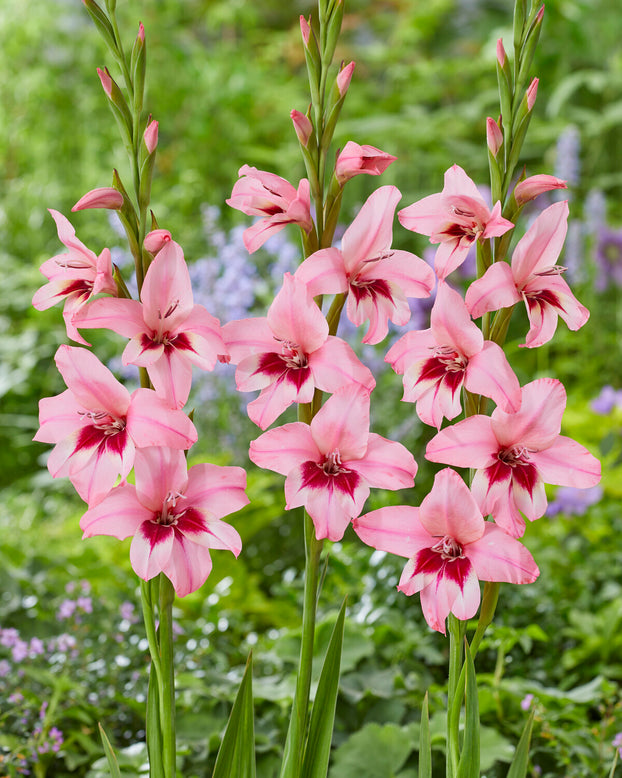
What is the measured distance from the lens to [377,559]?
5.00ft

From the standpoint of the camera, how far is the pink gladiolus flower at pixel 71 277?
704mm

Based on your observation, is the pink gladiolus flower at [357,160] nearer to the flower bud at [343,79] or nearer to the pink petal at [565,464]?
the flower bud at [343,79]

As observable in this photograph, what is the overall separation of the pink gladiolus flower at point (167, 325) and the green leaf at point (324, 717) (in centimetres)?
27

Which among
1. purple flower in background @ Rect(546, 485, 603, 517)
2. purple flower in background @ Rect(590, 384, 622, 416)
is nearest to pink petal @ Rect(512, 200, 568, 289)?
purple flower in background @ Rect(546, 485, 603, 517)

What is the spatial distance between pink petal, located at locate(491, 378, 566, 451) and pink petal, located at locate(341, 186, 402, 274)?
170mm

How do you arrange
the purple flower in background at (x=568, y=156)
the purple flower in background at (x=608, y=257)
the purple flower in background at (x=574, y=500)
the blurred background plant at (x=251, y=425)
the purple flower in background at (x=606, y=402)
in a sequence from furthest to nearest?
1. the purple flower in background at (x=608, y=257)
2. the purple flower in background at (x=568, y=156)
3. the purple flower in background at (x=606, y=402)
4. the purple flower in background at (x=574, y=500)
5. the blurred background plant at (x=251, y=425)

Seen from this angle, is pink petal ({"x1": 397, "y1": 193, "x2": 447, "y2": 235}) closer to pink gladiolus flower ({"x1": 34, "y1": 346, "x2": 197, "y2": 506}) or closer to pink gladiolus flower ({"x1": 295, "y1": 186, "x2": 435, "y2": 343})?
pink gladiolus flower ({"x1": 295, "y1": 186, "x2": 435, "y2": 343})

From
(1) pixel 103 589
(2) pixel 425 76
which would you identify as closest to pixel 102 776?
(1) pixel 103 589

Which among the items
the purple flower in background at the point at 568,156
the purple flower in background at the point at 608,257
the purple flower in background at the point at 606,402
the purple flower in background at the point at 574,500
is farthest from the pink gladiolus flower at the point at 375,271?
the purple flower in background at the point at 608,257

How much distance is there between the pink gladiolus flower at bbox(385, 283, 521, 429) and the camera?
2.14ft

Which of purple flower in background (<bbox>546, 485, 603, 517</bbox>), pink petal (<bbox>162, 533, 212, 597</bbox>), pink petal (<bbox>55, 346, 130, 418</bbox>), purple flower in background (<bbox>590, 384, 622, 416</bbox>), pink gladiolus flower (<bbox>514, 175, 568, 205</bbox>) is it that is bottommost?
pink petal (<bbox>162, 533, 212, 597</bbox>)

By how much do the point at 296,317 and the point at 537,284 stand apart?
21 centimetres

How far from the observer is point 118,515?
0.68 m

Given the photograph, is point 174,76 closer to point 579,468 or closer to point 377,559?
point 377,559
